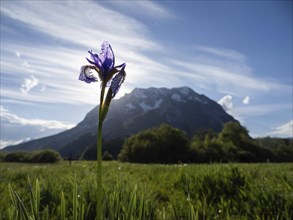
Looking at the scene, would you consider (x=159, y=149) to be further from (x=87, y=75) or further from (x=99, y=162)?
(x=99, y=162)

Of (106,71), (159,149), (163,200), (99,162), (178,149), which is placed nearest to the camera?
(99,162)

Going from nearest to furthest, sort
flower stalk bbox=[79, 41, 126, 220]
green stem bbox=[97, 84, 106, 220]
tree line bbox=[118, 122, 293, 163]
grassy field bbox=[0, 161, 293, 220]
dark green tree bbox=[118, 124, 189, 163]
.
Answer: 1. green stem bbox=[97, 84, 106, 220]
2. flower stalk bbox=[79, 41, 126, 220]
3. grassy field bbox=[0, 161, 293, 220]
4. tree line bbox=[118, 122, 293, 163]
5. dark green tree bbox=[118, 124, 189, 163]

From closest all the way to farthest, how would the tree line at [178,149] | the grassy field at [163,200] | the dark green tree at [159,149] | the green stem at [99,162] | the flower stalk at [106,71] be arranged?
the green stem at [99,162] → the flower stalk at [106,71] → the grassy field at [163,200] → the tree line at [178,149] → the dark green tree at [159,149]

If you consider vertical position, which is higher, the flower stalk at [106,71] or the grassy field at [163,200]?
the flower stalk at [106,71]

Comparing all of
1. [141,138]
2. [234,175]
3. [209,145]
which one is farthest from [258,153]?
[234,175]

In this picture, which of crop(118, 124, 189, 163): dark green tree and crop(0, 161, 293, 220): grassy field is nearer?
crop(0, 161, 293, 220): grassy field

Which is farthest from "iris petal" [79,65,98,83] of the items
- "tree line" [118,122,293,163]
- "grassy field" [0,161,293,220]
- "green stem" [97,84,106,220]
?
"tree line" [118,122,293,163]

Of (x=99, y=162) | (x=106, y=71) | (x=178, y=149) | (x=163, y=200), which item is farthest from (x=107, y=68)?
(x=178, y=149)

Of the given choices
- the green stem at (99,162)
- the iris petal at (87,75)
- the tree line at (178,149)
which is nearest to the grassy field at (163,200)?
the green stem at (99,162)

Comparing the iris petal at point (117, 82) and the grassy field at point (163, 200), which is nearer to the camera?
the iris petal at point (117, 82)

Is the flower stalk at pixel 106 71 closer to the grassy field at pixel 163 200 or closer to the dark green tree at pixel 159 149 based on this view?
the grassy field at pixel 163 200

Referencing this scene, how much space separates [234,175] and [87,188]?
291 centimetres

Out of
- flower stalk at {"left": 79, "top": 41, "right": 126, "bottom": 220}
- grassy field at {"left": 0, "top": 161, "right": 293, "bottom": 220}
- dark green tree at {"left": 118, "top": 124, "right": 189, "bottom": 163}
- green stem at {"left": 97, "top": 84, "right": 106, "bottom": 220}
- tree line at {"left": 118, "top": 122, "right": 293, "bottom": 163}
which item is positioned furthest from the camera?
dark green tree at {"left": 118, "top": 124, "right": 189, "bottom": 163}

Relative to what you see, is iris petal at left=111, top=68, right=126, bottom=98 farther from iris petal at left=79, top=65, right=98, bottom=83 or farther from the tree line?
the tree line
